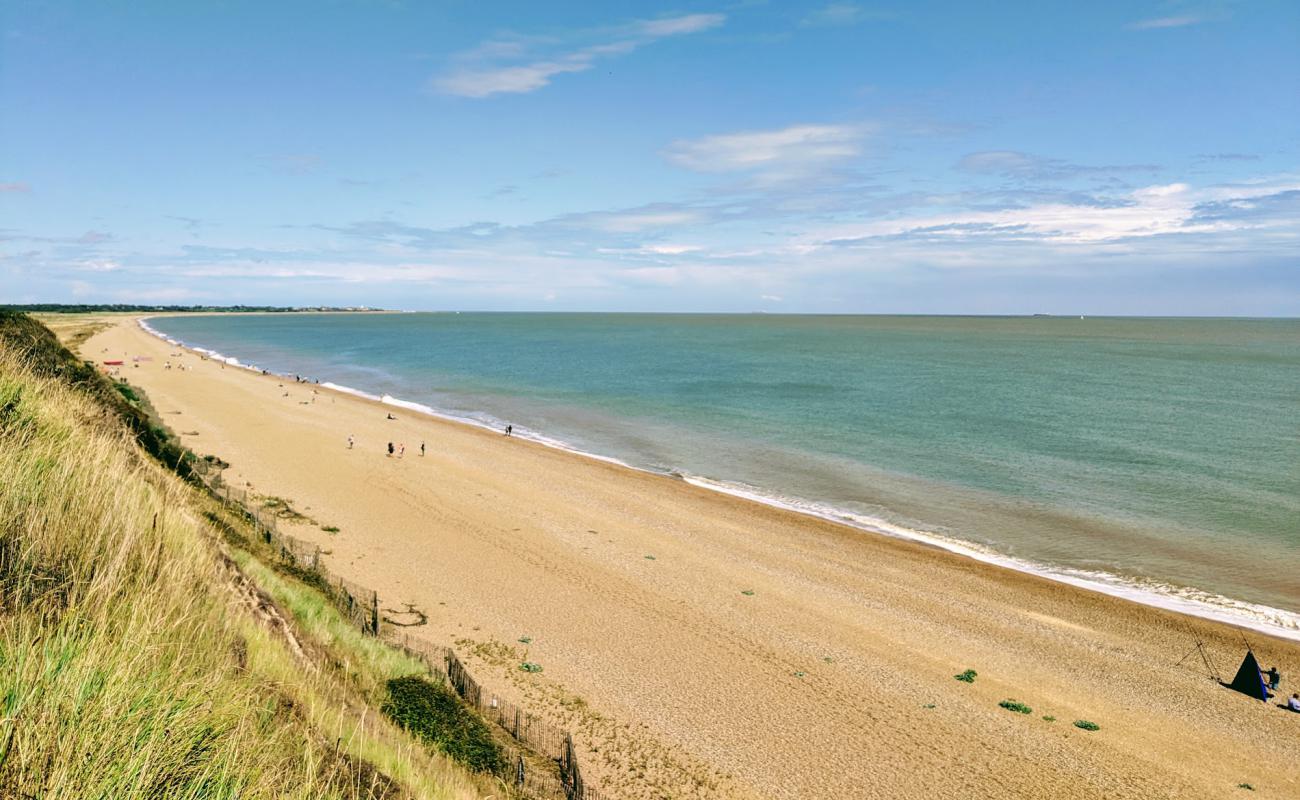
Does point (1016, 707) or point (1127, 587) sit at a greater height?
point (1127, 587)

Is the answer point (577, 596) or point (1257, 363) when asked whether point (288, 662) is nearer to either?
point (577, 596)

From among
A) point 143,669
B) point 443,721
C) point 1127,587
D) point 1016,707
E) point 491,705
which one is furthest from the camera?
point 1127,587

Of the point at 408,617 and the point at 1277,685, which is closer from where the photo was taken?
the point at 1277,685

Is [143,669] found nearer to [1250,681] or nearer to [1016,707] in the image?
[1016,707]

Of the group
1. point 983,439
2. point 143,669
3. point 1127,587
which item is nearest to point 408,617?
point 143,669

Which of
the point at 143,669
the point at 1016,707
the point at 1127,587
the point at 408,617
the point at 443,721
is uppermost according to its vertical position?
the point at 143,669

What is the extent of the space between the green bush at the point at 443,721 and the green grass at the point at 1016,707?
42.8 ft

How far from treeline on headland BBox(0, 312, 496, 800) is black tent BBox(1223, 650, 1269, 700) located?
66.8 feet

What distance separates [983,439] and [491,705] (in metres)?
46.4

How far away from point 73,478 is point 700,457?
39879 millimetres

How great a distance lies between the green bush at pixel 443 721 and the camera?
36.4 ft

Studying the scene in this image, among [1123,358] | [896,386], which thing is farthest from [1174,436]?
[1123,358]

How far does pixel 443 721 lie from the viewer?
39.1 ft

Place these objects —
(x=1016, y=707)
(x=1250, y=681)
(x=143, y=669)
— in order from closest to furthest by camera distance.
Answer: (x=143, y=669) → (x=1016, y=707) → (x=1250, y=681)
